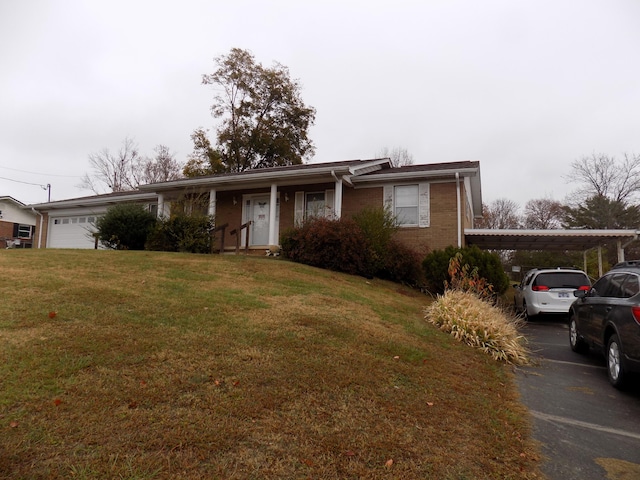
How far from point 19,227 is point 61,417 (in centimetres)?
3657

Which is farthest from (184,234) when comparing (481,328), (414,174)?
(481,328)

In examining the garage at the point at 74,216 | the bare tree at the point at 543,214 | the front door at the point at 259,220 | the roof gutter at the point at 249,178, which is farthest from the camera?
the bare tree at the point at 543,214

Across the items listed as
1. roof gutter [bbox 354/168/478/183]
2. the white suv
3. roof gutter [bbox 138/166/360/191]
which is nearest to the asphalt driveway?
the white suv

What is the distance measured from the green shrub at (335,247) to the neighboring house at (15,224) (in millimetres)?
27124

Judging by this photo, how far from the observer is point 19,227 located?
31422mm

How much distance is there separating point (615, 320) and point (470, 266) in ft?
20.3

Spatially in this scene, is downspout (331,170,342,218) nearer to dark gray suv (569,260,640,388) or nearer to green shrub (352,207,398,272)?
green shrub (352,207,398,272)

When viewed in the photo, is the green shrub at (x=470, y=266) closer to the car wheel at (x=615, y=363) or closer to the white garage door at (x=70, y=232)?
the car wheel at (x=615, y=363)

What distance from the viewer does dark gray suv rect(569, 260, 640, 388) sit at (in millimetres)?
4613

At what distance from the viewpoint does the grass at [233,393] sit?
2.58 meters

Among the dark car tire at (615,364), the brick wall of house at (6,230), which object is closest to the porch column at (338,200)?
the dark car tire at (615,364)

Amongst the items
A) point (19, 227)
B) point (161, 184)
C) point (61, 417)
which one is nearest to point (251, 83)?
point (161, 184)

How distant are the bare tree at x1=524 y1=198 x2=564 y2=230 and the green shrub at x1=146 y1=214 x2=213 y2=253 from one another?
3795 centimetres

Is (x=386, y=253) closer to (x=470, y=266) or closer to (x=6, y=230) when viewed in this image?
(x=470, y=266)
